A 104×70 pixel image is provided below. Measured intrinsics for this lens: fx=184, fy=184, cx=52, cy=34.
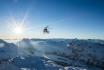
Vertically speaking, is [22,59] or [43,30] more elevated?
[43,30]

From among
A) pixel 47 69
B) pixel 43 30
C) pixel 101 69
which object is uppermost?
pixel 43 30

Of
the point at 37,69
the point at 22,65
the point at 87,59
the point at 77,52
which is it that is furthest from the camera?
the point at 77,52

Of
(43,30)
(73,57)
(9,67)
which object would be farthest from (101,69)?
(9,67)

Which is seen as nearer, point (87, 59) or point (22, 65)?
point (22, 65)

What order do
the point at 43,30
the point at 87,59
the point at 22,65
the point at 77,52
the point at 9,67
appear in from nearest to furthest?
the point at 9,67 → the point at 22,65 → the point at 43,30 → the point at 87,59 → the point at 77,52

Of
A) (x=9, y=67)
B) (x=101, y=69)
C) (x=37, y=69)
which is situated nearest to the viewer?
(x=9, y=67)

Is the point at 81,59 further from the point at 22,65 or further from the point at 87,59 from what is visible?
the point at 22,65

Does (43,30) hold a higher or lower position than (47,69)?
higher

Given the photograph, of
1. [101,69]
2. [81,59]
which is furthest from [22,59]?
[81,59]

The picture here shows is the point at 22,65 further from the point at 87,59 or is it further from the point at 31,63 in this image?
the point at 87,59
